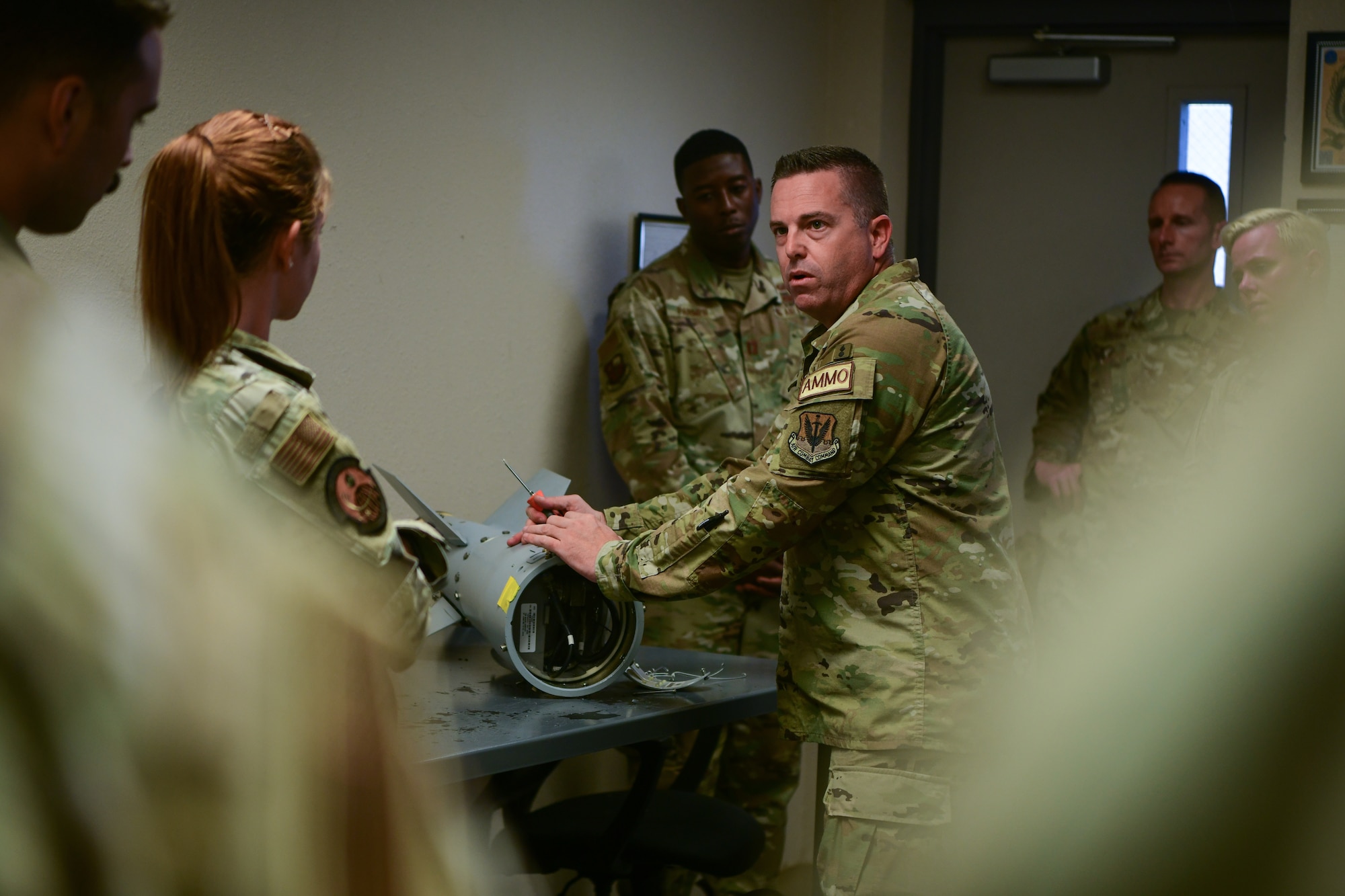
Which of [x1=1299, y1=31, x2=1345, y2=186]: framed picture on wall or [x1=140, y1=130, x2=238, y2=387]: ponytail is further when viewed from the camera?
[x1=1299, y1=31, x2=1345, y2=186]: framed picture on wall

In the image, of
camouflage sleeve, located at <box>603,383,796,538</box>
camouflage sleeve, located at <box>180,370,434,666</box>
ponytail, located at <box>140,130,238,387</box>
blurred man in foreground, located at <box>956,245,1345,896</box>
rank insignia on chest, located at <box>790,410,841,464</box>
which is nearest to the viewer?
blurred man in foreground, located at <box>956,245,1345,896</box>

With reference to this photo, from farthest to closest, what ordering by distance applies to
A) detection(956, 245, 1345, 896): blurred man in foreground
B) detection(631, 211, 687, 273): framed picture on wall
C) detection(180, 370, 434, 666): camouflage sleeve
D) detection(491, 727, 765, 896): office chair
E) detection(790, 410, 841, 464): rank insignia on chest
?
1. detection(631, 211, 687, 273): framed picture on wall
2. detection(491, 727, 765, 896): office chair
3. detection(790, 410, 841, 464): rank insignia on chest
4. detection(180, 370, 434, 666): camouflage sleeve
5. detection(956, 245, 1345, 896): blurred man in foreground

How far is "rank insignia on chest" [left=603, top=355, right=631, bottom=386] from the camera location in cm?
292

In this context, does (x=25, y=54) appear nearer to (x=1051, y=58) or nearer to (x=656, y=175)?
(x=656, y=175)

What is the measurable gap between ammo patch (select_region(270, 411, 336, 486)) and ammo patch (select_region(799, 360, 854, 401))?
2.78 ft

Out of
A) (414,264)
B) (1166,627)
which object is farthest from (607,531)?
(1166,627)

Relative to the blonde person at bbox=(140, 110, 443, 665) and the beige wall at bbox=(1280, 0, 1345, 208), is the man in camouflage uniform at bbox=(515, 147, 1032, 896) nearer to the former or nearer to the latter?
the blonde person at bbox=(140, 110, 443, 665)

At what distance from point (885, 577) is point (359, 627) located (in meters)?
1.50

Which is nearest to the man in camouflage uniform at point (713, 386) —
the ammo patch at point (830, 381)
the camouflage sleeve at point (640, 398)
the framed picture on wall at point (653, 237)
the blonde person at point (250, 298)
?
the camouflage sleeve at point (640, 398)

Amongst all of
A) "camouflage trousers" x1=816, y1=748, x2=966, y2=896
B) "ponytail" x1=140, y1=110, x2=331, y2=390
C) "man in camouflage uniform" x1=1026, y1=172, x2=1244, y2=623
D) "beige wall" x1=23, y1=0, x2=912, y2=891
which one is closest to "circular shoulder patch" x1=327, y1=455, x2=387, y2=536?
"ponytail" x1=140, y1=110, x2=331, y2=390

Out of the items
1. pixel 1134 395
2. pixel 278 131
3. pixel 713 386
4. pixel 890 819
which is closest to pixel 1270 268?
pixel 1134 395

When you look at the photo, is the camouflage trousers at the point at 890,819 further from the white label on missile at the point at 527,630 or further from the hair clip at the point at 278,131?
the hair clip at the point at 278,131

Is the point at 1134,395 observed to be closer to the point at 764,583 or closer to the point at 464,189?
the point at 764,583

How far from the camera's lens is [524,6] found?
2.83m
